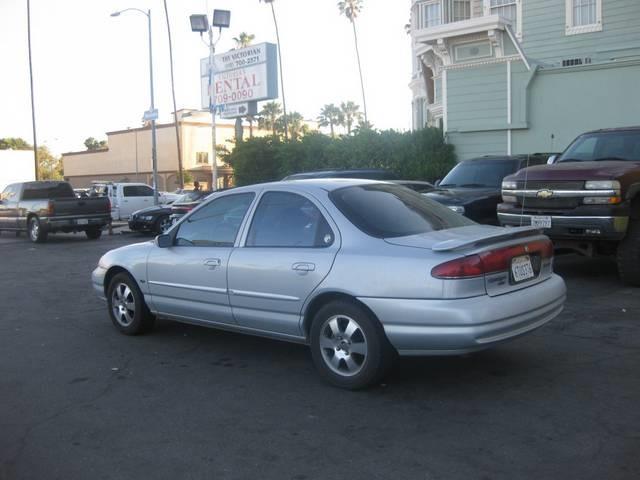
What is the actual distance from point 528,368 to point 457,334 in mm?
1308

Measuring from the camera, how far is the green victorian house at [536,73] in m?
17.0

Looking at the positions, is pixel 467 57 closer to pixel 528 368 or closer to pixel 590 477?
pixel 528 368

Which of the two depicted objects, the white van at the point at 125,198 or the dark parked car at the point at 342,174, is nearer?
the dark parked car at the point at 342,174

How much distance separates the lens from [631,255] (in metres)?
8.89

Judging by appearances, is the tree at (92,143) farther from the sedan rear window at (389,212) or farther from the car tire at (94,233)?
the sedan rear window at (389,212)

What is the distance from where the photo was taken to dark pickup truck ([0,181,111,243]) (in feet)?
63.4

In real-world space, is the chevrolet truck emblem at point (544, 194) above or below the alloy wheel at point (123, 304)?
above

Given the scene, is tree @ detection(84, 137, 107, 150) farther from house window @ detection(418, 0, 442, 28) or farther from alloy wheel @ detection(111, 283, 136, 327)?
alloy wheel @ detection(111, 283, 136, 327)

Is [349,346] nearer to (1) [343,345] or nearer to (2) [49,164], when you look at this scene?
(1) [343,345]

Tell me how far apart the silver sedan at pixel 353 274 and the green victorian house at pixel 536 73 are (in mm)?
12735

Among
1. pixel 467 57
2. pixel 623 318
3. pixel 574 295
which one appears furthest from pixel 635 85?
pixel 623 318

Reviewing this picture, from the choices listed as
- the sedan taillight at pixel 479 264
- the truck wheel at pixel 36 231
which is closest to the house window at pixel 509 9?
the truck wheel at pixel 36 231

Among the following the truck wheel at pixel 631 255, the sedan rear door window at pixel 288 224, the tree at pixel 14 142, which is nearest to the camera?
the sedan rear door window at pixel 288 224

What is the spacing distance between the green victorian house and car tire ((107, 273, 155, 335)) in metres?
13.4
